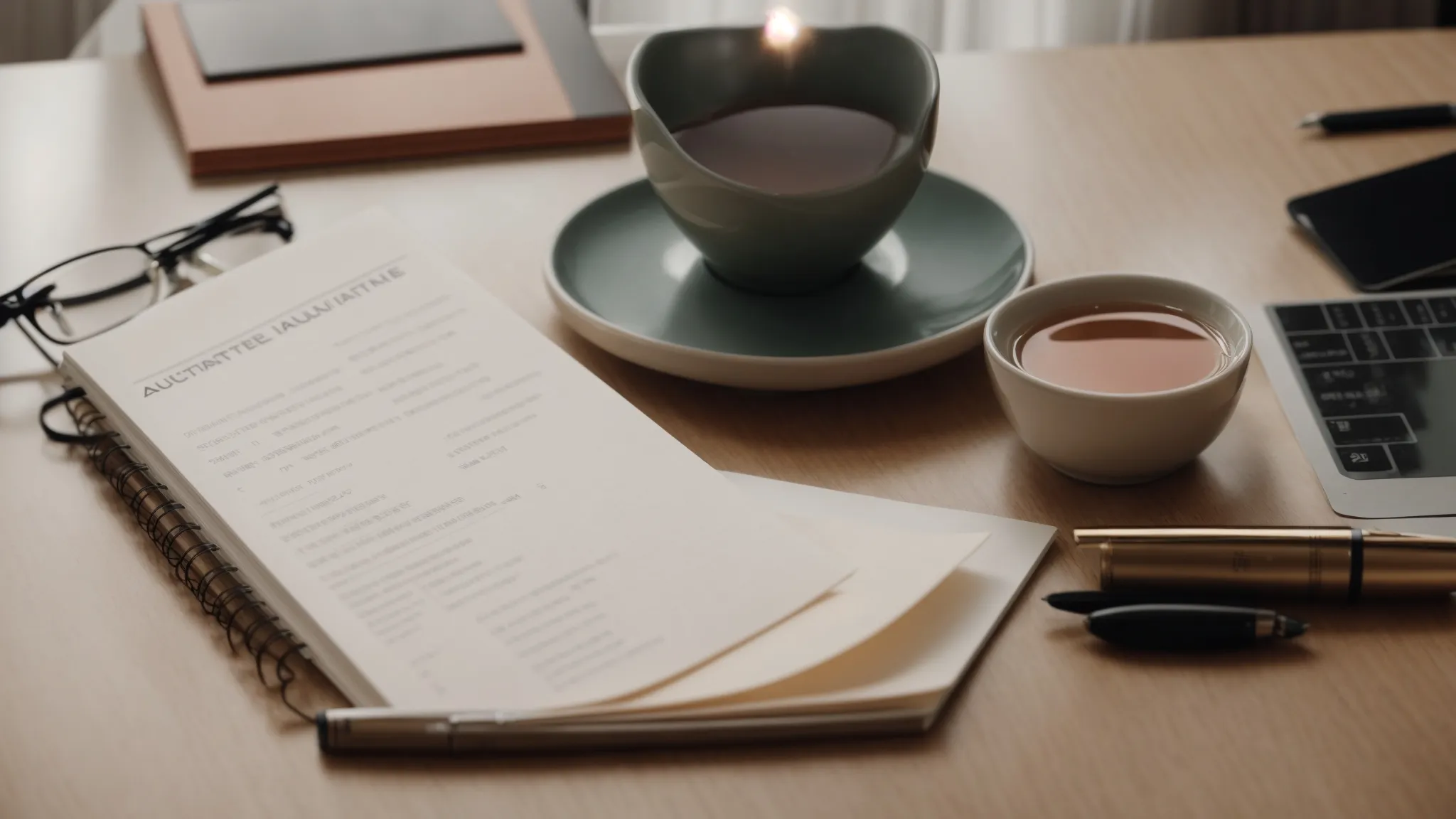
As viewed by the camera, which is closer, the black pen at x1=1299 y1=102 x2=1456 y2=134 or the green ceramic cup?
the green ceramic cup

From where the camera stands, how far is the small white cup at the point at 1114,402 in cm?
61

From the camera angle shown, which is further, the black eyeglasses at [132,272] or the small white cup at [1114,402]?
the black eyeglasses at [132,272]

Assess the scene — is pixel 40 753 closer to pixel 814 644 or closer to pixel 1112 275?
pixel 814 644

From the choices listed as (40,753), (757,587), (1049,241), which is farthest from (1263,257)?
(40,753)

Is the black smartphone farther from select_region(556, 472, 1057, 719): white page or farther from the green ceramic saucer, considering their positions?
select_region(556, 472, 1057, 719): white page

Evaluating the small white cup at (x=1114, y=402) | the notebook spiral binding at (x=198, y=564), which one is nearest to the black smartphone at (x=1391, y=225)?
the small white cup at (x=1114, y=402)

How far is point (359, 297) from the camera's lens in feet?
2.48

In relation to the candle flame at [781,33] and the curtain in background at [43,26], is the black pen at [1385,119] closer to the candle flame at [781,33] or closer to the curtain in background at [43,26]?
the candle flame at [781,33]

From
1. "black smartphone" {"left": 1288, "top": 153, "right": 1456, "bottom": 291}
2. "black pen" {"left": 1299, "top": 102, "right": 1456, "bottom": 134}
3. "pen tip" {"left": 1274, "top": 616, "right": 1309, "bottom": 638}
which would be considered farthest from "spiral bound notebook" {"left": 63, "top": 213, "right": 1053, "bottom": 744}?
"black pen" {"left": 1299, "top": 102, "right": 1456, "bottom": 134}

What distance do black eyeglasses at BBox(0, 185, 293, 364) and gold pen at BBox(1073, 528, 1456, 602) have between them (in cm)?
56

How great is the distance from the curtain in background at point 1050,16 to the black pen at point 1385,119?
0.94 m

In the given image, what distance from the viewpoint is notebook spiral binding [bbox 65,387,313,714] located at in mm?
574

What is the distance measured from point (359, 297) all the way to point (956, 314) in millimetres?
320

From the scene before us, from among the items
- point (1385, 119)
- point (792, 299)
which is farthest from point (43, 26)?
point (1385, 119)
